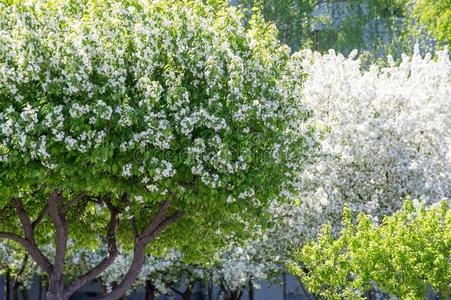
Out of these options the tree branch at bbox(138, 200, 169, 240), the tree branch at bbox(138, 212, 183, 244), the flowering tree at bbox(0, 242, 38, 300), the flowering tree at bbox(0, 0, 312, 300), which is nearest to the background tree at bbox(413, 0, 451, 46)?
the flowering tree at bbox(0, 242, 38, 300)

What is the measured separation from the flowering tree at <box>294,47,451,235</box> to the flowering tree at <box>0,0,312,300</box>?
803 centimetres

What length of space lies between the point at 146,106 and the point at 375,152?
39.5 feet

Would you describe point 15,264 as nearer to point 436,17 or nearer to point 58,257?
point 58,257

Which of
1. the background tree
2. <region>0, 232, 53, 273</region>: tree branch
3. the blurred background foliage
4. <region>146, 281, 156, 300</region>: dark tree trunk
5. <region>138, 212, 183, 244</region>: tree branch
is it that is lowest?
<region>0, 232, 53, 273</region>: tree branch

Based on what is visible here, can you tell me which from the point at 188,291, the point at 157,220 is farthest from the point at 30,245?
the point at 188,291

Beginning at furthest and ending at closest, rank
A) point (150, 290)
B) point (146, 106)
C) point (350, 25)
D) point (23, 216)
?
point (350, 25) < point (150, 290) < point (23, 216) < point (146, 106)

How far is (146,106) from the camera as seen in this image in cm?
1628

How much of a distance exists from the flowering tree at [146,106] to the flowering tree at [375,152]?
8029mm

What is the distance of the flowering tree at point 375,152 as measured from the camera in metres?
26.5

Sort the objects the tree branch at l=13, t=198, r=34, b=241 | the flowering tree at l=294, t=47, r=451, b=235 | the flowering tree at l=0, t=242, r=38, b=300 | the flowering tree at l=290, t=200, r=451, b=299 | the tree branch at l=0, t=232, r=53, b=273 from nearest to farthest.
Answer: the flowering tree at l=290, t=200, r=451, b=299 → the tree branch at l=13, t=198, r=34, b=241 → the tree branch at l=0, t=232, r=53, b=273 → the flowering tree at l=294, t=47, r=451, b=235 → the flowering tree at l=0, t=242, r=38, b=300

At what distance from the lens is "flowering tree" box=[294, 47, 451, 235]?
86.9 ft

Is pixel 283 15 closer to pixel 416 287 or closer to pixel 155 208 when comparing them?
pixel 155 208

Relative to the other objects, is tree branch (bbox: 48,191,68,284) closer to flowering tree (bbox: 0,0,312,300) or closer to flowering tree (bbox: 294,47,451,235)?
flowering tree (bbox: 0,0,312,300)

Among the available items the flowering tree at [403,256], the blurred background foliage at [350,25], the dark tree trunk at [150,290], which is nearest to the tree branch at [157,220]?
the flowering tree at [403,256]
